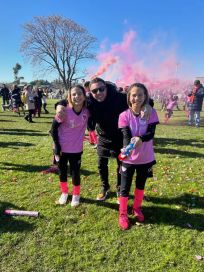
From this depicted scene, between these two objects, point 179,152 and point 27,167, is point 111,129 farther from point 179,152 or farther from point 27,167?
point 179,152

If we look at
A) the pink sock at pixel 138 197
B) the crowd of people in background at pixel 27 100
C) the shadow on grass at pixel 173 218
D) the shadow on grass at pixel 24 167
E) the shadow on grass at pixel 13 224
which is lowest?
the shadow on grass at pixel 13 224

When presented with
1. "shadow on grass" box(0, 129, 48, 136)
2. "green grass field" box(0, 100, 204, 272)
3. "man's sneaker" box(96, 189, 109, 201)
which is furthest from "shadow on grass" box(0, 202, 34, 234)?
"shadow on grass" box(0, 129, 48, 136)

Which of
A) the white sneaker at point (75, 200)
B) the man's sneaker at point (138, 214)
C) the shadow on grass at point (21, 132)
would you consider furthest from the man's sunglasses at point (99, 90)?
the shadow on grass at point (21, 132)

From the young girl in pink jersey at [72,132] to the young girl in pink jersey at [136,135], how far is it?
2.67 ft

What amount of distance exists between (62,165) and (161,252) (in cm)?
220

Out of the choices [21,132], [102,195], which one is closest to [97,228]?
[102,195]

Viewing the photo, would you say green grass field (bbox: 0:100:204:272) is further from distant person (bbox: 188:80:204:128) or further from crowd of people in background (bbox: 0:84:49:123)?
crowd of people in background (bbox: 0:84:49:123)

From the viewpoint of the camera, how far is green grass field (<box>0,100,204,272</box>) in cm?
380

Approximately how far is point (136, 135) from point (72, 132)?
1179 millimetres

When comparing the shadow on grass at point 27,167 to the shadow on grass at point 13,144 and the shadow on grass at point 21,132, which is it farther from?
the shadow on grass at point 21,132

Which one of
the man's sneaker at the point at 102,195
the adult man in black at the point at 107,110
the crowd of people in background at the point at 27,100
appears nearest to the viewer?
the adult man in black at the point at 107,110

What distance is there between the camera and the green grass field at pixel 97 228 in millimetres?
3805

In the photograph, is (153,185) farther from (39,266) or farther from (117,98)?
(39,266)

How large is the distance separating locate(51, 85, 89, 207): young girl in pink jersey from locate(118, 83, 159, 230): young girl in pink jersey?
814 mm
